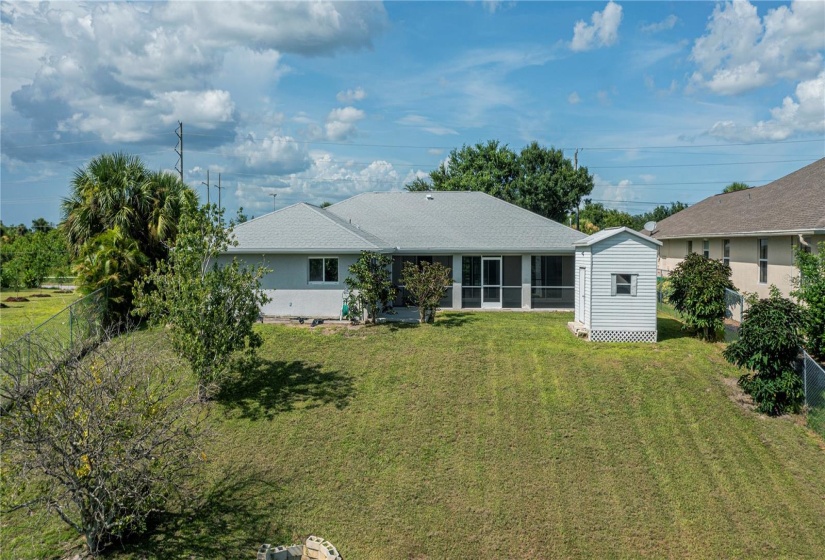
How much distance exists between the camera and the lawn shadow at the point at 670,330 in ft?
59.5

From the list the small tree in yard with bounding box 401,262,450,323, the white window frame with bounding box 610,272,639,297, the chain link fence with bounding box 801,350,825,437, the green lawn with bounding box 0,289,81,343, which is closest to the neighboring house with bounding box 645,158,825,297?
the white window frame with bounding box 610,272,639,297

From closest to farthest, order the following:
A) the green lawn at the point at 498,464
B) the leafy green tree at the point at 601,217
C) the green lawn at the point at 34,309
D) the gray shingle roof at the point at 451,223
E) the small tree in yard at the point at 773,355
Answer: the green lawn at the point at 498,464 < the small tree in yard at the point at 773,355 < the green lawn at the point at 34,309 < the gray shingle roof at the point at 451,223 < the leafy green tree at the point at 601,217

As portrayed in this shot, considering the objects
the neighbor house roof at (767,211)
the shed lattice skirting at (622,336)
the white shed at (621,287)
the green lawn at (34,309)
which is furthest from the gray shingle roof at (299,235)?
the neighbor house roof at (767,211)

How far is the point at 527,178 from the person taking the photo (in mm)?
42812

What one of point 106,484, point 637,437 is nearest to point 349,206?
point 637,437

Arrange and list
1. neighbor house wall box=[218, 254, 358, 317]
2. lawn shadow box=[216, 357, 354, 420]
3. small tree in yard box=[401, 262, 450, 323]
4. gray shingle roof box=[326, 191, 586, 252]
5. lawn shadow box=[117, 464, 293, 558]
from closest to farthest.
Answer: lawn shadow box=[117, 464, 293, 558] → lawn shadow box=[216, 357, 354, 420] → small tree in yard box=[401, 262, 450, 323] → neighbor house wall box=[218, 254, 358, 317] → gray shingle roof box=[326, 191, 586, 252]

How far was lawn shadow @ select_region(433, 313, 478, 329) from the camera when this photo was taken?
20.0 meters

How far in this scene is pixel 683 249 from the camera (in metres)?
30.0

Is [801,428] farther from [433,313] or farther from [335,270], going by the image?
[335,270]

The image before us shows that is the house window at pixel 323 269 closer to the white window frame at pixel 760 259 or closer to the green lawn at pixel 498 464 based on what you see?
the green lawn at pixel 498 464

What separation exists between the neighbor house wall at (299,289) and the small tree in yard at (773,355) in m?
13.1

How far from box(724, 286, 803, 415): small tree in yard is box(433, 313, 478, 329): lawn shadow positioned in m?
9.27

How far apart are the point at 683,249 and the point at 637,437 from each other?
71.0 feet

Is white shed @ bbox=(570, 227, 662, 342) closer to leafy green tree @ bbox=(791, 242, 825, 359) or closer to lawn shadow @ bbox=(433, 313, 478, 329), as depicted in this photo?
leafy green tree @ bbox=(791, 242, 825, 359)
